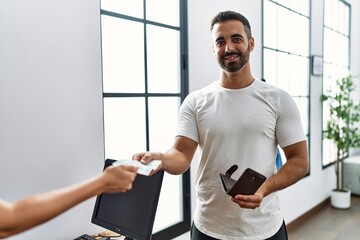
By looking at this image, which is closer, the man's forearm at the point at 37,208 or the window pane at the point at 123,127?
the man's forearm at the point at 37,208

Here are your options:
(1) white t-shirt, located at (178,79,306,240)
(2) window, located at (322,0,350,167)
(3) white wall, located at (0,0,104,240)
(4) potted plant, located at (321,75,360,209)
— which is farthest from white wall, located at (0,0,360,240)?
(2) window, located at (322,0,350,167)

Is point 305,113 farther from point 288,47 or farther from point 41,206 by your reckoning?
point 41,206

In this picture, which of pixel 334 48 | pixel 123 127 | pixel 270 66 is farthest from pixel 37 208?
pixel 334 48

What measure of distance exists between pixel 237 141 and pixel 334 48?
4201mm

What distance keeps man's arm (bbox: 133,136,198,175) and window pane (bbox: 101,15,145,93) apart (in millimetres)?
637

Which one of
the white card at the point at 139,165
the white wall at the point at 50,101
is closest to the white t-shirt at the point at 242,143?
the white card at the point at 139,165

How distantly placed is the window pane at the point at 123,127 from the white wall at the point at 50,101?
0.58ft

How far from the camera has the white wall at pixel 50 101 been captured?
1544mm

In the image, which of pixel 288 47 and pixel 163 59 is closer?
pixel 163 59

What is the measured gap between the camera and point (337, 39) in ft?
17.1

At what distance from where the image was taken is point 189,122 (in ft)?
5.55

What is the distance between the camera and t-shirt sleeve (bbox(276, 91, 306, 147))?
1.58m

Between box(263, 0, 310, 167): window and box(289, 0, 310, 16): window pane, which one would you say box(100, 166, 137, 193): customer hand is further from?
box(289, 0, 310, 16): window pane

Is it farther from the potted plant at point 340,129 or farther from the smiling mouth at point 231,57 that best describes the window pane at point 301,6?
the smiling mouth at point 231,57
